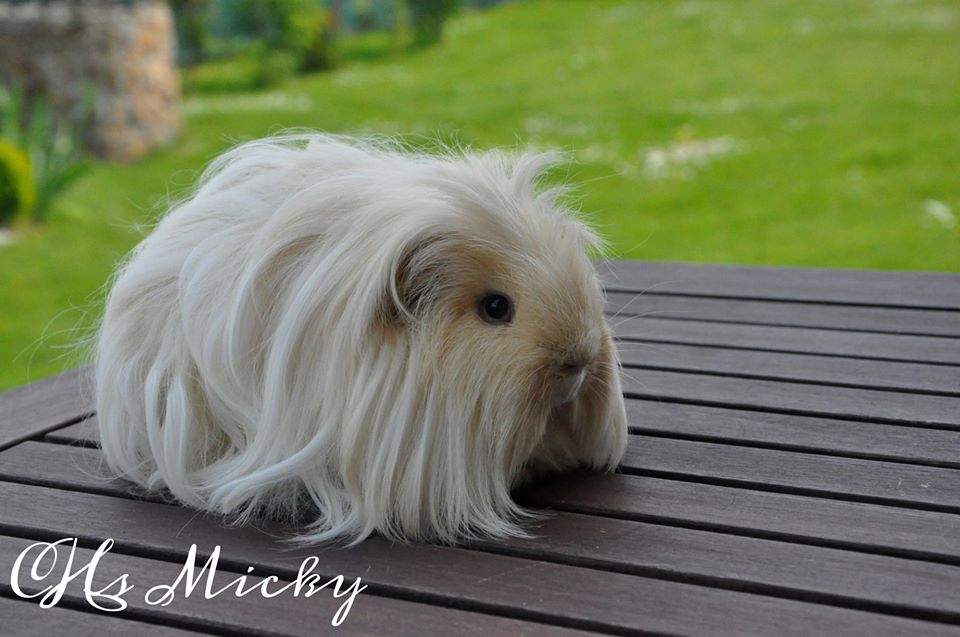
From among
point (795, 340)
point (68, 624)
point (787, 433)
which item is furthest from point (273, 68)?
point (68, 624)

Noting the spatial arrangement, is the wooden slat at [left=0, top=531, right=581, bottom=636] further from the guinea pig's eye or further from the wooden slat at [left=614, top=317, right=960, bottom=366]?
the wooden slat at [left=614, top=317, right=960, bottom=366]

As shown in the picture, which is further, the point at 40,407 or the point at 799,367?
the point at 799,367

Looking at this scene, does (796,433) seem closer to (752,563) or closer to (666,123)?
(752,563)

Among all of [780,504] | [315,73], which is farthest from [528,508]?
[315,73]

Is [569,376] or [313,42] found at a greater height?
[569,376]

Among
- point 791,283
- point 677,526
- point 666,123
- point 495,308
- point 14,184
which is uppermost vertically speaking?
point 495,308

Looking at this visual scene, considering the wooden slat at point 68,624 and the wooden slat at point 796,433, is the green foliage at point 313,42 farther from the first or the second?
the wooden slat at point 68,624

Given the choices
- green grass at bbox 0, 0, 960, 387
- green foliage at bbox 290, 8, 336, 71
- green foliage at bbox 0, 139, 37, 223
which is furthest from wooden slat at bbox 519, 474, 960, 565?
green foliage at bbox 290, 8, 336, 71
